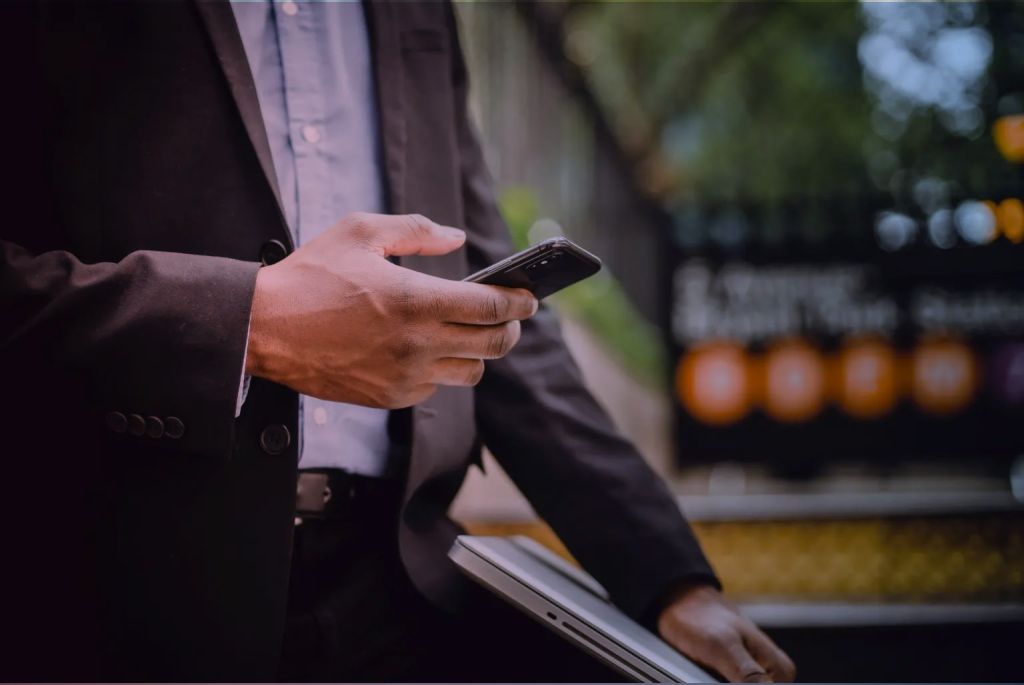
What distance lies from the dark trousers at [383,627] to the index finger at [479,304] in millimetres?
314

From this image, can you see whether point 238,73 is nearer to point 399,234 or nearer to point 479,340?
point 399,234

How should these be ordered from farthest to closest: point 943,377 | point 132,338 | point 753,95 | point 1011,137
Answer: point 753,95 < point 1011,137 < point 943,377 < point 132,338

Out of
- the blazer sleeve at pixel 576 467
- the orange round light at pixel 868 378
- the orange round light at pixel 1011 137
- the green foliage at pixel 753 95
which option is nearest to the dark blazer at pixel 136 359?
the blazer sleeve at pixel 576 467

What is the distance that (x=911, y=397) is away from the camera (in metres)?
3.39

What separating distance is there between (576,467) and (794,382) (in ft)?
8.62

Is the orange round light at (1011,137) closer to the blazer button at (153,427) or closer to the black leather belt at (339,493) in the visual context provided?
the black leather belt at (339,493)

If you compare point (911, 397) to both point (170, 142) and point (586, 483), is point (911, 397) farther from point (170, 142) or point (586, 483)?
point (170, 142)

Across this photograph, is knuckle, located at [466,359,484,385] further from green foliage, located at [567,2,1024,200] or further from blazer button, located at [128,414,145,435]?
green foliage, located at [567,2,1024,200]

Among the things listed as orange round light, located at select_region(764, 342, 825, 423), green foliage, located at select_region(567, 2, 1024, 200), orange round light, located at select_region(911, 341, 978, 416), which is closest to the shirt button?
orange round light, located at select_region(764, 342, 825, 423)

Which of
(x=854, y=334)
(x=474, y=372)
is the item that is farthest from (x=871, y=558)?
(x=474, y=372)

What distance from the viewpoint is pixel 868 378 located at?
3393 mm

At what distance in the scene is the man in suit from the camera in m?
0.72

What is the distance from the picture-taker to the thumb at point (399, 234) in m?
0.75

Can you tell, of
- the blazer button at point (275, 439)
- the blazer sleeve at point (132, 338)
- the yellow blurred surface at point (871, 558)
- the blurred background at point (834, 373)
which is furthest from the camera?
the yellow blurred surface at point (871, 558)
